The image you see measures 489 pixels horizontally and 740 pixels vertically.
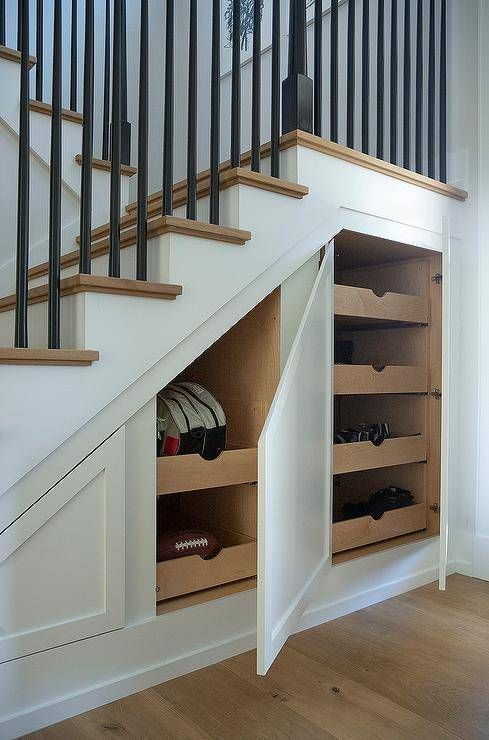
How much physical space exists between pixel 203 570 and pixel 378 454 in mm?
689

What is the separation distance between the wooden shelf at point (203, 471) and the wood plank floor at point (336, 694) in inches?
16.1

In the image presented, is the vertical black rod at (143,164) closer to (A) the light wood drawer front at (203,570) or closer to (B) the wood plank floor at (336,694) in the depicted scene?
(A) the light wood drawer front at (203,570)

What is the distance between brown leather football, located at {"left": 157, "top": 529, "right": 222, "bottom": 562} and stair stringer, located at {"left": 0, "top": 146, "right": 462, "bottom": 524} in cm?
39

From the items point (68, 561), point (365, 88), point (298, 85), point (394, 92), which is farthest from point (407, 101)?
point (68, 561)

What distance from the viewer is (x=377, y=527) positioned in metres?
1.91

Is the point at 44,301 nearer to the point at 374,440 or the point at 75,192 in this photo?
the point at 75,192

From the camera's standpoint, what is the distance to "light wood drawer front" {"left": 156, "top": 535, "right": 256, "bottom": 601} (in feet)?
4.64

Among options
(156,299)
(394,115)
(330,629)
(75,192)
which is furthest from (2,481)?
(394,115)

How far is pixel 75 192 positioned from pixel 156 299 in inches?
39.7

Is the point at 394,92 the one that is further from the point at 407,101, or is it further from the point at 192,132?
the point at 192,132

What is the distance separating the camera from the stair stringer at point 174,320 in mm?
1165

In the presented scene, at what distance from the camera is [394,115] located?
6.31ft

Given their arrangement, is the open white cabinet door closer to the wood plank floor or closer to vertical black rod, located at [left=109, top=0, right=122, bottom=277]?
the wood plank floor

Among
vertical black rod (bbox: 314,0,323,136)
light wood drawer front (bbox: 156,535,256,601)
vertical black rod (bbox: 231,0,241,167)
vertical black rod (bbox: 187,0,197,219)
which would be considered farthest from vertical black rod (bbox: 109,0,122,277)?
light wood drawer front (bbox: 156,535,256,601)
